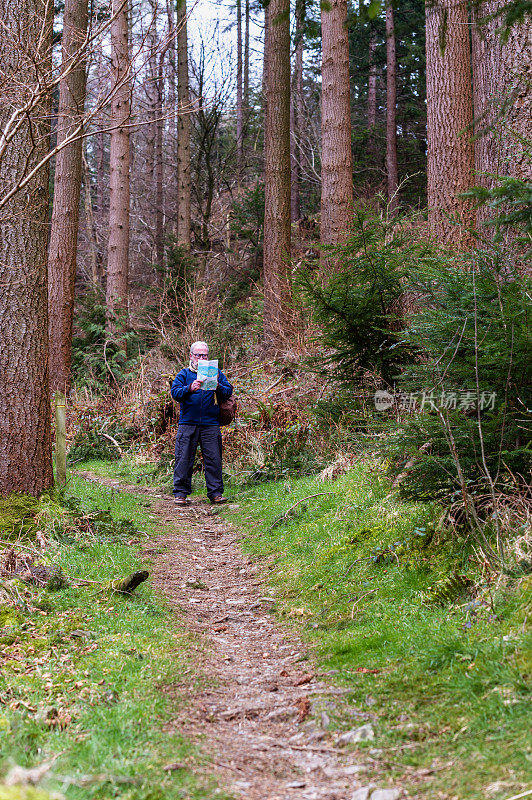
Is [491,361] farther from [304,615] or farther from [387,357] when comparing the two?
[387,357]

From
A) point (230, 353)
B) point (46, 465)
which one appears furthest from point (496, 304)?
point (230, 353)

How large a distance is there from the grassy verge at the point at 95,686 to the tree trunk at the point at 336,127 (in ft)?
29.5

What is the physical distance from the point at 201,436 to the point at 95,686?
641 centimetres

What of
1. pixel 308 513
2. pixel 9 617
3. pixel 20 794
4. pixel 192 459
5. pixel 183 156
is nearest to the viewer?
pixel 20 794

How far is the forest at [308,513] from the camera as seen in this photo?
10.5ft

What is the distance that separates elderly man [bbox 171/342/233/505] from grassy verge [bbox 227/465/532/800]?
3129 millimetres

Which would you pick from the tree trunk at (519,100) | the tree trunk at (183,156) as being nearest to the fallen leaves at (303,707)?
the tree trunk at (519,100)

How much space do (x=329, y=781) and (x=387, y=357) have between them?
5.74 meters

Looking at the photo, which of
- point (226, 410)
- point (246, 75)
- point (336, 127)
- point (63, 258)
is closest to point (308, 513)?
point (226, 410)

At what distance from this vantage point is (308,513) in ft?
25.2

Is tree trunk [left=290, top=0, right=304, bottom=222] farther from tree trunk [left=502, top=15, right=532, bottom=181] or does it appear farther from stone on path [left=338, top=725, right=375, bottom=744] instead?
stone on path [left=338, top=725, right=375, bottom=744]

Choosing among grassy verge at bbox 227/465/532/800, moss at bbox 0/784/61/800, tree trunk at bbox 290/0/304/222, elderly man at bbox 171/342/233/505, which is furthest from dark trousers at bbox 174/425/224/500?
tree trunk at bbox 290/0/304/222

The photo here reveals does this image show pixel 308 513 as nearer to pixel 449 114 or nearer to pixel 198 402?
pixel 198 402

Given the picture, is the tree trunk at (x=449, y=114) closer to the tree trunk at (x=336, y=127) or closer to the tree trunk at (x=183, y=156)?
the tree trunk at (x=336, y=127)
